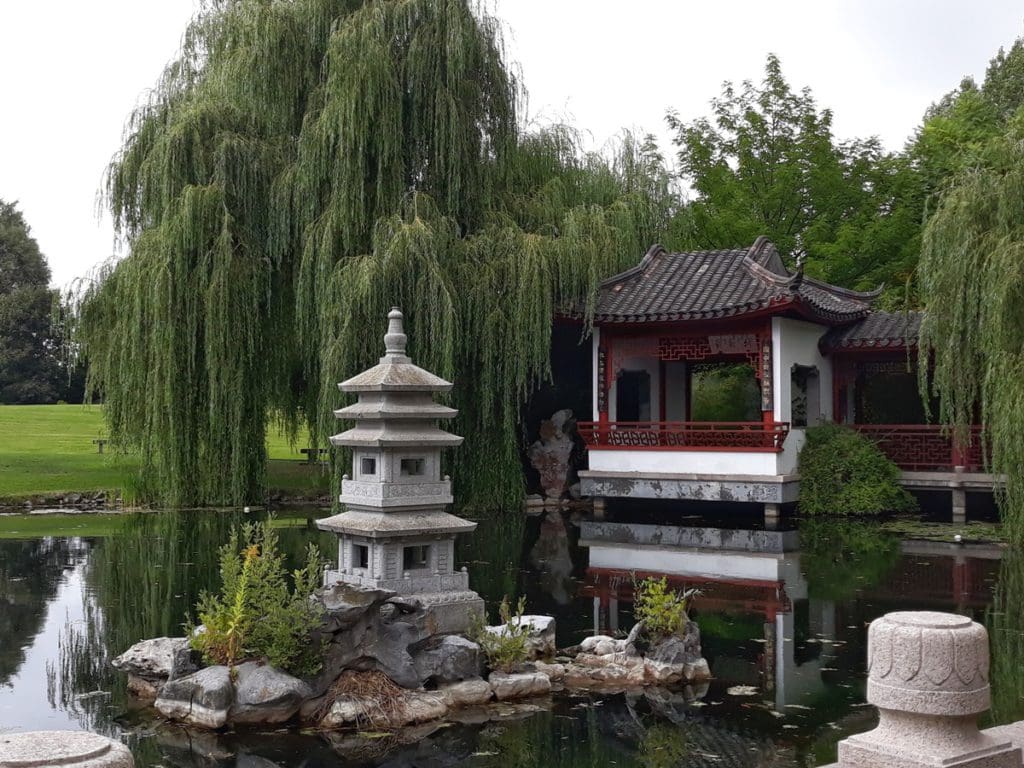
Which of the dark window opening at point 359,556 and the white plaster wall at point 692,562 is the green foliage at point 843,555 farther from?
the dark window opening at point 359,556

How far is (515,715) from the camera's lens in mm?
7023

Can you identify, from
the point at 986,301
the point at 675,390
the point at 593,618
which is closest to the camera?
the point at 593,618

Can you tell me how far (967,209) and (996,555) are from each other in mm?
4252

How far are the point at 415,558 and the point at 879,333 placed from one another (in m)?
12.4

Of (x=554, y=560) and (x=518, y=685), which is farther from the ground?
(x=554, y=560)

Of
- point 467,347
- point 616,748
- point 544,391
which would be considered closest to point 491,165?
point 467,347

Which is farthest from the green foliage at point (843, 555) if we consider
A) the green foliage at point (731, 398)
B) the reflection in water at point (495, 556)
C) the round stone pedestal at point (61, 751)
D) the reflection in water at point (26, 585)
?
the round stone pedestal at point (61, 751)

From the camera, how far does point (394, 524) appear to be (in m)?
8.58

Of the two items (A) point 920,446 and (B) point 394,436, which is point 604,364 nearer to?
(A) point 920,446

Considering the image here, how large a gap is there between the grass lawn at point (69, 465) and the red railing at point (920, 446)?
33.2 ft

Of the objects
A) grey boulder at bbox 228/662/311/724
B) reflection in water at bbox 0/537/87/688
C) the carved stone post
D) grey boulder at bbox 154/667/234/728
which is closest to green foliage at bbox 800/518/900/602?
grey boulder at bbox 228/662/311/724

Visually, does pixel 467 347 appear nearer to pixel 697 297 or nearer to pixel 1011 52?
pixel 697 297

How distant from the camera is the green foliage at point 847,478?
1705 cm

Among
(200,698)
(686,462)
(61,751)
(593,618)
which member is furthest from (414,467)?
(686,462)
